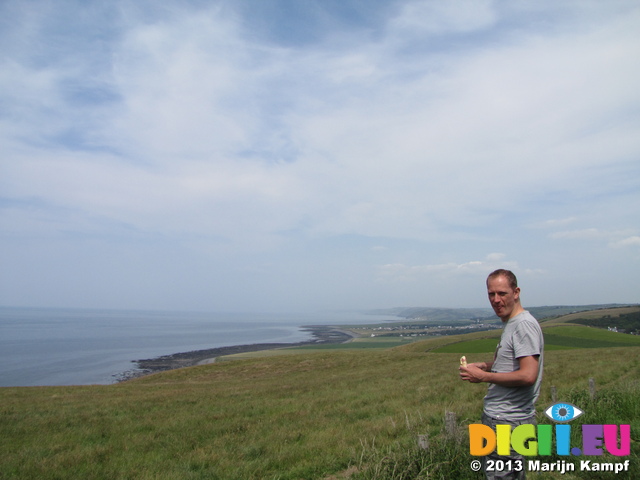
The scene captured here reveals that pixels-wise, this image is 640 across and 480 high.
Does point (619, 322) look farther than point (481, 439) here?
Yes

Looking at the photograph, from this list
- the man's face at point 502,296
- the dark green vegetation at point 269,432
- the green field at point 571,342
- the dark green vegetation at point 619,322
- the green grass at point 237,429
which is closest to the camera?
the man's face at point 502,296

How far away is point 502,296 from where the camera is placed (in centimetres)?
363

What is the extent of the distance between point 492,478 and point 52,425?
14.9 meters

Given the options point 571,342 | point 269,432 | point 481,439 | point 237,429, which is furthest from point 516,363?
point 571,342

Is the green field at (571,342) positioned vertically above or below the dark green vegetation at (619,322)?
above

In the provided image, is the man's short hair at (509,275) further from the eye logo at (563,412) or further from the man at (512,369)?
the eye logo at (563,412)

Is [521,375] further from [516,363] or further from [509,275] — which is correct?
[509,275]

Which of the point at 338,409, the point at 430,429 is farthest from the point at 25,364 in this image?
the point at 430,429

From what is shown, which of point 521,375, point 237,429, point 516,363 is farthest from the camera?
point 237,429

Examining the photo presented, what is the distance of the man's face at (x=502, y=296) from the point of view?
363 centimetres

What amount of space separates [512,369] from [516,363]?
69mm

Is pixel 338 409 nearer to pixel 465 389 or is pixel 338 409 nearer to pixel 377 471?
pixel 465 389

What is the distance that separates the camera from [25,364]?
6856 cm

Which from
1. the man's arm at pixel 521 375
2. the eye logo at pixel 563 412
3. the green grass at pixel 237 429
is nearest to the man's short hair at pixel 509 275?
the man's arm at pixel 521 375
